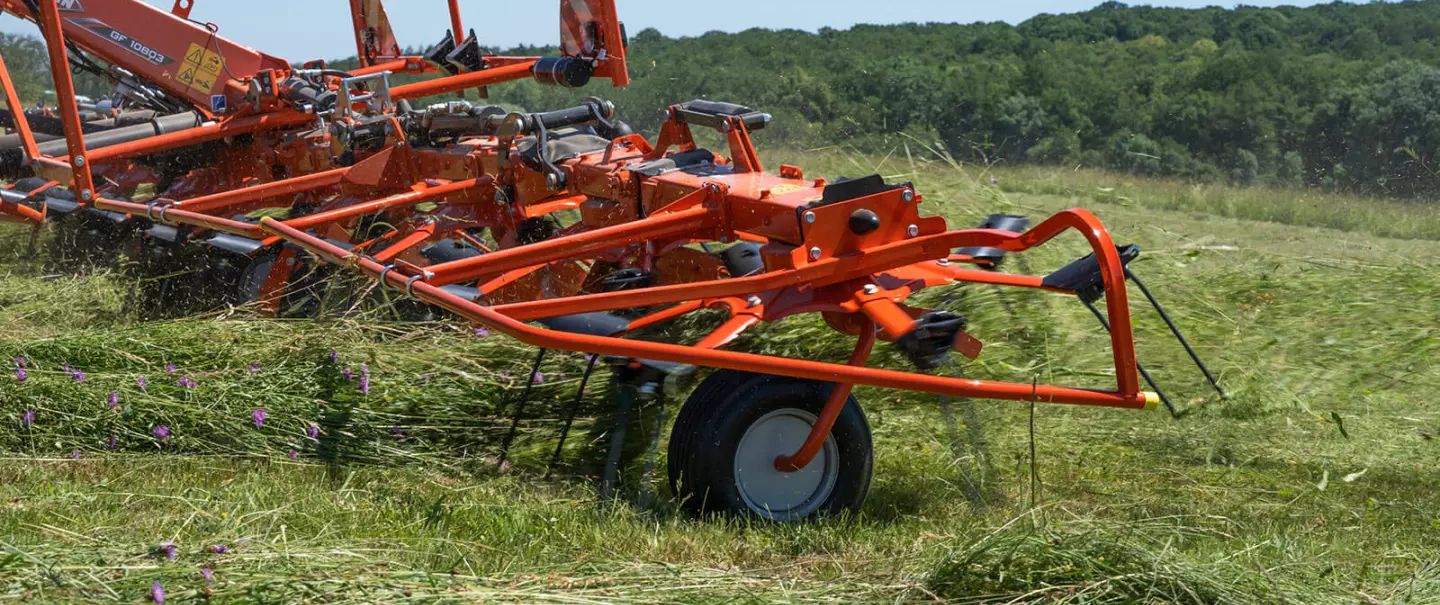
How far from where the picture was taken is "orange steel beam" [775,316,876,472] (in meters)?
4.15

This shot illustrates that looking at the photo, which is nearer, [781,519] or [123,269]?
[781,519]

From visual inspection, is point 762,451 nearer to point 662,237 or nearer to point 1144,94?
point 662,237

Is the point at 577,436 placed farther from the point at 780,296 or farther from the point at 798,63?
the point at 798,63

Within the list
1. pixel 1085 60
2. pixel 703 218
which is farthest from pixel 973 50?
pixel 703 218

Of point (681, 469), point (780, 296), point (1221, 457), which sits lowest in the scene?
point (1221, 457)

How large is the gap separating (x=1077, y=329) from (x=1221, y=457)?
3.25ft

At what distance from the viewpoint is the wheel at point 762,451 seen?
417cm

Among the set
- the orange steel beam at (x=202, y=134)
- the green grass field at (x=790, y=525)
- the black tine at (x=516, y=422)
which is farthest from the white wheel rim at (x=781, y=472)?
the orange steel beam at (x=202, y=134)

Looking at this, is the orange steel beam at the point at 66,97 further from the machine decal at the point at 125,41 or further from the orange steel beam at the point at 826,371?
the orange steel beam at the point at 826,371

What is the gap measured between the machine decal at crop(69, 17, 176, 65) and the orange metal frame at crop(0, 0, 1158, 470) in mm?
1211

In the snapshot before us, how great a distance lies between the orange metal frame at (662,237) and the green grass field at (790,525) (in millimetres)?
450

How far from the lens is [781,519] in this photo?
169 inches

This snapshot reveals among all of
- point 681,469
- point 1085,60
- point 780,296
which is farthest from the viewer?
point 1085,60

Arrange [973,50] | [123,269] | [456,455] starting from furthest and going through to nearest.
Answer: [973,50] → [123,269] → [456,455]
